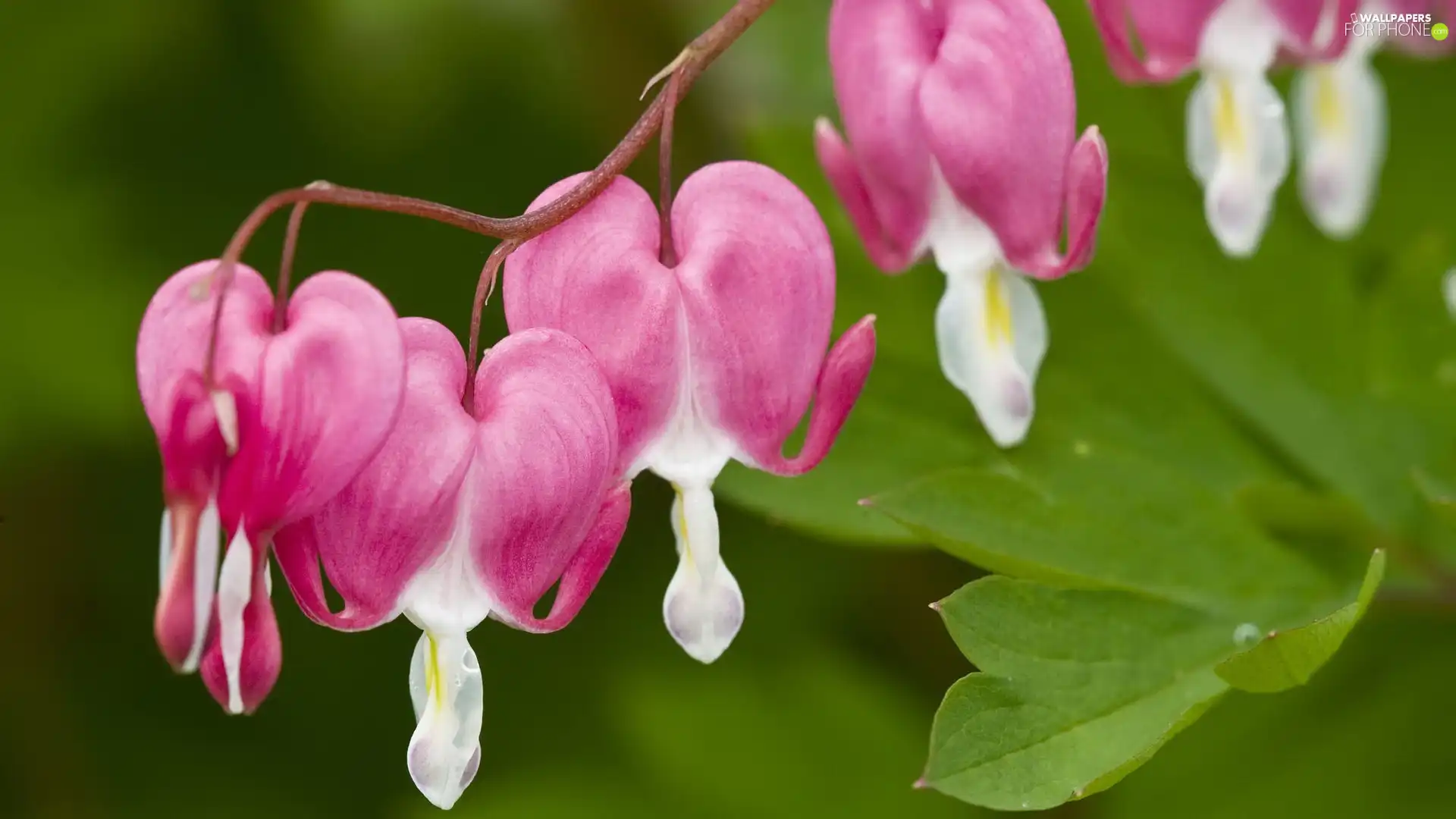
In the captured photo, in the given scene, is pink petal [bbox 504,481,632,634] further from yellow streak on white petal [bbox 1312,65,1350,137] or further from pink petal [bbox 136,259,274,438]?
yellow streak on white petal [bbox 1312,65,1350,137]

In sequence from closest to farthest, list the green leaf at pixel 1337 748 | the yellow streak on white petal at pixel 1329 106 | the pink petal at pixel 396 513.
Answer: the pink petal at pixel 396 513 < the yellow streak on white petal at pixel 1329 106 < the green leaf at pixel 1337 748

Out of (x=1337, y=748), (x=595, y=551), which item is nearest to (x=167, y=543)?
(x=595, y=551)

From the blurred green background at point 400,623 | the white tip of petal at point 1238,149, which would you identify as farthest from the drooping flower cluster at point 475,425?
the blurred green background at point 400,623

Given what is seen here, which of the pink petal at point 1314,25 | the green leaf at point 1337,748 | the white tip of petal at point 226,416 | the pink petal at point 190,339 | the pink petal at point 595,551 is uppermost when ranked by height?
the pink petal at point 190,339

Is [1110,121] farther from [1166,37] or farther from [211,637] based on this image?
[211,637]

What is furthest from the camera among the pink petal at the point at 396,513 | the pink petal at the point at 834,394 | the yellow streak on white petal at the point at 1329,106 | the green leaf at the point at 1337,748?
the green leaf at the point at 1337,748

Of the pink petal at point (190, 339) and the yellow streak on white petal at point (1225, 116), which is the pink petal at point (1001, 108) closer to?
the yellow streak on white petal at point (1225, 116)

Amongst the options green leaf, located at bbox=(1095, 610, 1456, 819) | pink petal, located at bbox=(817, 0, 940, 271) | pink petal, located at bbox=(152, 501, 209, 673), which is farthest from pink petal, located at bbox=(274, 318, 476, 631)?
green leaf, located at bbox=(1095, 610, 1456, 819)
